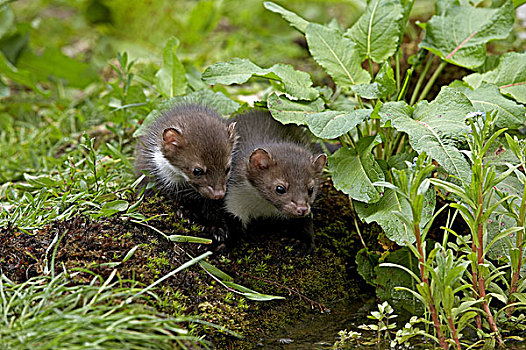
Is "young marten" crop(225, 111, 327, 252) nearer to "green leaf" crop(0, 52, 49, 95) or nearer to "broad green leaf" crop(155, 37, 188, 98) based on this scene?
"broad green leaf" crop(155, 37, 188, 98)

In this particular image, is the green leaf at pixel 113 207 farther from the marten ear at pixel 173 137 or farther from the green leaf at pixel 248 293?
the green leaf at pixel 248 293

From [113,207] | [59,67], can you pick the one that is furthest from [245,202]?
[59,67]

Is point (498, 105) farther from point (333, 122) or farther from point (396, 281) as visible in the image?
point (396, 281)

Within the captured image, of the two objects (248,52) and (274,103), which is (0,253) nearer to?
(274,103)

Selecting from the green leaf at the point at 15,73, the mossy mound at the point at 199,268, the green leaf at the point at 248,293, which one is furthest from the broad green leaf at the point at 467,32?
the green leaf at the point at 15,73

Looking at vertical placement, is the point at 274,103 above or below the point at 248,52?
above

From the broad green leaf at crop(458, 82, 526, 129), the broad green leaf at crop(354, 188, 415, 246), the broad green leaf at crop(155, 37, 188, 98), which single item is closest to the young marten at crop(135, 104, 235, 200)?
the broad green leaf at crop(155, 37, 188, 98)

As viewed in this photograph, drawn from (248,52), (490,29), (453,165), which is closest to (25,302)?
(453,165)
